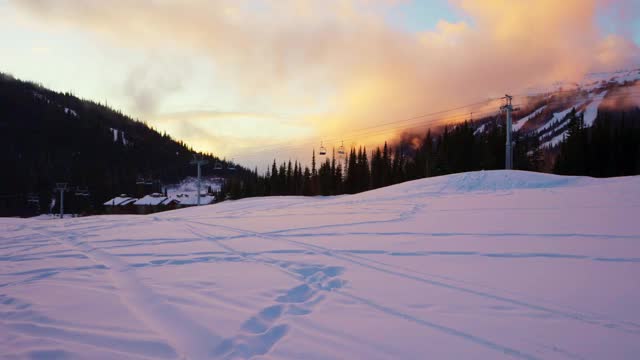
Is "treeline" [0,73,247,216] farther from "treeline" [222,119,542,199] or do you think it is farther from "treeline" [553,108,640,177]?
"treeline" [553,108,640,177]

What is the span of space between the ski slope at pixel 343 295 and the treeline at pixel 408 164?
166 ft

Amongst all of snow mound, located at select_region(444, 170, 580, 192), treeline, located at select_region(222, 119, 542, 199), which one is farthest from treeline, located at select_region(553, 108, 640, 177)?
snow mound, located at select_region(444, 170, 580, 192)

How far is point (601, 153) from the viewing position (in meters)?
54.2

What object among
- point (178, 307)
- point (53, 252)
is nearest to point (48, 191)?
point (53, 252)

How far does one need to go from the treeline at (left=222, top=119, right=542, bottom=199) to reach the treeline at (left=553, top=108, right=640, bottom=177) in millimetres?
7823

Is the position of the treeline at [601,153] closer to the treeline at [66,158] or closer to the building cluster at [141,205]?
the treeline at [66,158]

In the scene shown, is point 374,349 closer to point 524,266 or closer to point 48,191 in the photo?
point 524,266

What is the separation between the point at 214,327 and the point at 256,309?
0.70 meters

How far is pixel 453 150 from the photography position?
213 ft

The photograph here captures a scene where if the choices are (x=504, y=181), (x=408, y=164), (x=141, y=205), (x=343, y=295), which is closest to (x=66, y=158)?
(x=141, y=205)

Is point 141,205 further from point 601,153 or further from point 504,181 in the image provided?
point 601,153

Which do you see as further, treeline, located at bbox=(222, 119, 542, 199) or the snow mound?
treeline, located at bbox=(222, 119, 542, 199)

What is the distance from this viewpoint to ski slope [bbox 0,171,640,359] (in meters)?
3.74

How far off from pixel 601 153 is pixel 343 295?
65.4m
